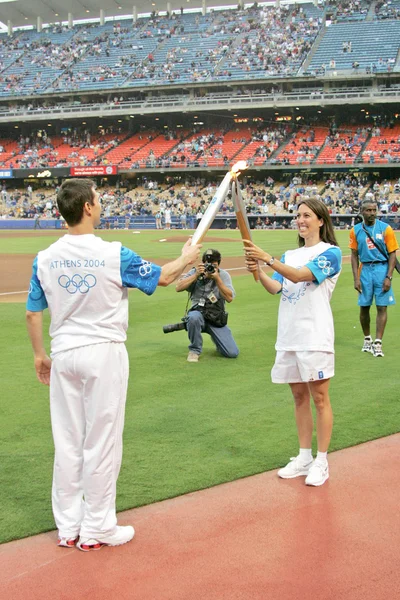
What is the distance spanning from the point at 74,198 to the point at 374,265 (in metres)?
6.31

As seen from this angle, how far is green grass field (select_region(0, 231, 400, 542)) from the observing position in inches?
196

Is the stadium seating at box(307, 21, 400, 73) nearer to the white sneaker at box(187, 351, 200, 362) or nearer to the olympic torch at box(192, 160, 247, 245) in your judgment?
the white sneaker at box(187, 351, 200, 362)

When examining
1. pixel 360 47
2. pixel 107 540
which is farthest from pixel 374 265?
pixel 360 47

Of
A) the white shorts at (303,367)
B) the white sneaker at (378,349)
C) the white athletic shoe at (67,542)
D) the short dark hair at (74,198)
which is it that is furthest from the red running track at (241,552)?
the white sneaker at (378,349)

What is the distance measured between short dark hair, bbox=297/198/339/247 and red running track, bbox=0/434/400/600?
1.79 m

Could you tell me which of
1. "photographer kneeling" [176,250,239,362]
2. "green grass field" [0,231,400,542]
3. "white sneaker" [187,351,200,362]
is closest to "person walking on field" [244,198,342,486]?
"green grass field" [0,231,400,542]

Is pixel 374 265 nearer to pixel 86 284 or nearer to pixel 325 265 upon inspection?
pixel 325 265

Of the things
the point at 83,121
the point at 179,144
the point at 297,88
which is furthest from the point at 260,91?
the point at 83,121

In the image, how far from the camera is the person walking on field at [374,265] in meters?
9.23

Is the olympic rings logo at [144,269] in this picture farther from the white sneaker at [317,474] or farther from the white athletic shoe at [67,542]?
the white sneaker at [317,474]

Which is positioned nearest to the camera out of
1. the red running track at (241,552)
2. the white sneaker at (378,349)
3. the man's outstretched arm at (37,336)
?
the red running track at (241,552)

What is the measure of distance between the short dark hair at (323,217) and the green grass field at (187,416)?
178cm

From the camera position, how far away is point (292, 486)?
4.96m

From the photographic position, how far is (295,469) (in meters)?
5.12
